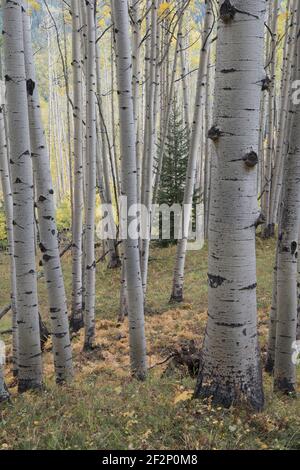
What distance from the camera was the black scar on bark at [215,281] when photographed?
2859 millimetres

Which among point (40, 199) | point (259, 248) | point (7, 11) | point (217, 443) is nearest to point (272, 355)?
point (217, 443)

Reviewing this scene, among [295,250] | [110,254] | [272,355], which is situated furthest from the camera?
[110,254]

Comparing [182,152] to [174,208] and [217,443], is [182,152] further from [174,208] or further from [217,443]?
[217,443]

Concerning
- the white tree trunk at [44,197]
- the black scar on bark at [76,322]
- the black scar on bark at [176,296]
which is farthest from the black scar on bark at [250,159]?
the black scar on bark at [176,296]

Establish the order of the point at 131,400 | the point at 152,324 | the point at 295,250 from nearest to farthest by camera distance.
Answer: the point at 131,400
the point at 295,250
the point at 152,324

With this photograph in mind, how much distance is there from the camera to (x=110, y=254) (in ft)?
41.5

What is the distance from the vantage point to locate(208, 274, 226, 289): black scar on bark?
9.38 feet

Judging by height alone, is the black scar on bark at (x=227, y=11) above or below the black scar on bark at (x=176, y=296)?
above

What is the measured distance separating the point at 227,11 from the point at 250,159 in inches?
36.2

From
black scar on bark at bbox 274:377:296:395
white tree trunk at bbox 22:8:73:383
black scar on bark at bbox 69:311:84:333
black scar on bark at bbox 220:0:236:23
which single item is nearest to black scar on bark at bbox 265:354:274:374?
black scar on bark at bbox 274:377:296:395

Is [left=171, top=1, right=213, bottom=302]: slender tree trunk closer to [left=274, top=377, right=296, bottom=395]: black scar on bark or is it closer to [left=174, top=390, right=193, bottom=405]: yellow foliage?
[left=274, top=377, right=296, bottom=395]: black scar on bark

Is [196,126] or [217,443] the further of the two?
[196,126]

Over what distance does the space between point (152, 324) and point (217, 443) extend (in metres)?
5.28

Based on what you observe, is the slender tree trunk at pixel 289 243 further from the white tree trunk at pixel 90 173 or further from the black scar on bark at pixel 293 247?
the white tree trunk at pixel 90 173
